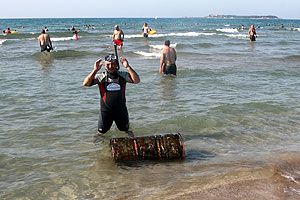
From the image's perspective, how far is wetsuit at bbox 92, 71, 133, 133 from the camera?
209 inches

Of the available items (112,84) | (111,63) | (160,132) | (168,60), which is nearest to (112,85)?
(112,84)

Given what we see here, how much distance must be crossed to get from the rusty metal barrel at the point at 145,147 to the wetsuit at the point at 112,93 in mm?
610

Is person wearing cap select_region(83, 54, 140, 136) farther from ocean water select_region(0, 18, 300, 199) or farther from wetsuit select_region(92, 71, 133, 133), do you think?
ocean water select_region(0, 18, 300, 199)

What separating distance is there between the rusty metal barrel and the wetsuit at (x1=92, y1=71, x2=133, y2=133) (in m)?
0.61

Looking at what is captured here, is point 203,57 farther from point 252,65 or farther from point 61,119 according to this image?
point 61,119

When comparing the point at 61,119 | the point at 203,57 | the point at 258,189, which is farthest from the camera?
the point at 203,57

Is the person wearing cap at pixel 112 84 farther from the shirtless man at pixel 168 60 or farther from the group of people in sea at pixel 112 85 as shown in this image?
the shirtless man at pixel 168 60

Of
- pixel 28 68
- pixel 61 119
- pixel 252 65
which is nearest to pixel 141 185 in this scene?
pixel 61 119

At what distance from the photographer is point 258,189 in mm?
4211

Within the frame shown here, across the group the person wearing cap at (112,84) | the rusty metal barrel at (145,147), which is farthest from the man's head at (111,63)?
the rusty metal barrel at (145,147)

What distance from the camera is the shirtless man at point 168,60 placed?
1223 cm

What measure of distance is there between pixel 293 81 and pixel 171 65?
15.4ft

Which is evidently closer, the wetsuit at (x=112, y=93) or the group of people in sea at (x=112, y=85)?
the group of people in sea at (x=112, y=85)

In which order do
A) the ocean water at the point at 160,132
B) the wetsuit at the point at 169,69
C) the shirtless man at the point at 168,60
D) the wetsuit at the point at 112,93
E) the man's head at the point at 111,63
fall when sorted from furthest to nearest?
the wetsuit at the point at 169,69, the shirtless man at the point at 168,60, the wetsuit at the point at 112,93, the man's head at the point at 111,63, the ocean water at the point at 160,132
